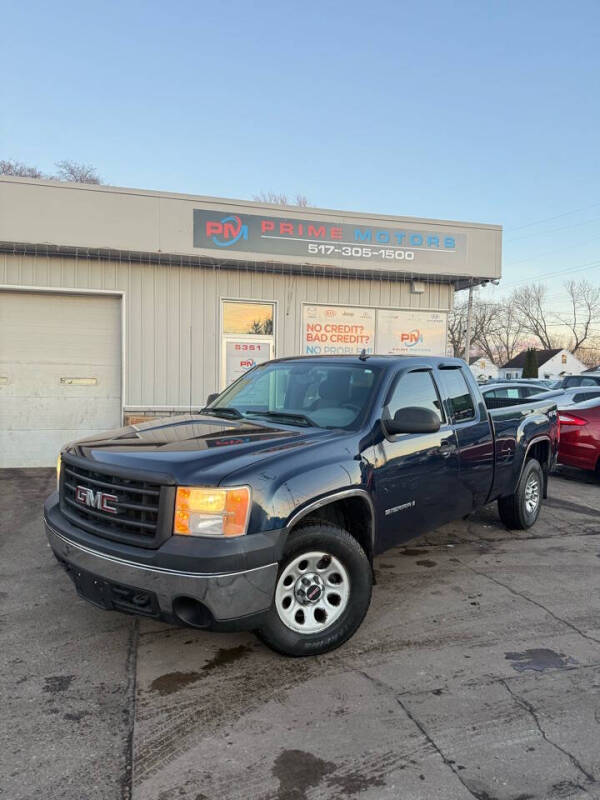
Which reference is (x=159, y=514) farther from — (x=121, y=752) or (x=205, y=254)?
(x=205, y=254)

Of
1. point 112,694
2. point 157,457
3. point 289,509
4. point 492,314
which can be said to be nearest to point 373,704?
point 289,509

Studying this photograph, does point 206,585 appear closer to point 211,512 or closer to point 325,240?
point 211,512

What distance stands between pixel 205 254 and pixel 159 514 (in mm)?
7667

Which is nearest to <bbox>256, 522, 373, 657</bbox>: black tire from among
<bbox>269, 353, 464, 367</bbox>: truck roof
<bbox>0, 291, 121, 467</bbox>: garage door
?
<bbox>269, 353, 464, 367</bbox>: truck roof

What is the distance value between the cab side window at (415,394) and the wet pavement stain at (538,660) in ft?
5.78

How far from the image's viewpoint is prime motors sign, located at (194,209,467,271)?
10242mm

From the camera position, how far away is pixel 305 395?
15.4 ft

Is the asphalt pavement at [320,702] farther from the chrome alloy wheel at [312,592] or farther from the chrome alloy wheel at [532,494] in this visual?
the chrome alloy wheel at [532,494]

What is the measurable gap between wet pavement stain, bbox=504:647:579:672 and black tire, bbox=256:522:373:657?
975 mm

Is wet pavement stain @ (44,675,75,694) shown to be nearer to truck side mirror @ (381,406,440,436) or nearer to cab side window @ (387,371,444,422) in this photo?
truck side mirror @ (381,406,440,436)

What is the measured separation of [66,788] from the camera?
2.48 meters

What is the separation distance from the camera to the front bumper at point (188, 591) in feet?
10.1

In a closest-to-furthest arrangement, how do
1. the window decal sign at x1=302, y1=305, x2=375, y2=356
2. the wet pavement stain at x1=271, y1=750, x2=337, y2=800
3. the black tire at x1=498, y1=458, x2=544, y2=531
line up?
the wet pavement stain at x1=271, y1=750, x2=337, y2=800 < the black tire at x1=498, y1=458, x2=544, y2=531 < the window decal sign at x1=302, y1=305, x2=375, y2=356

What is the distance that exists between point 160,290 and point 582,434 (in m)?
7.56
